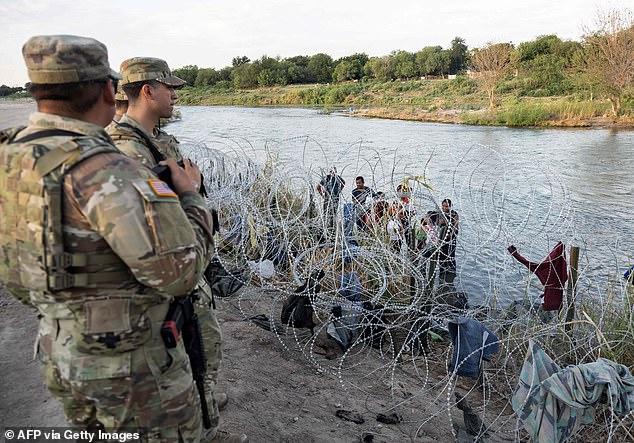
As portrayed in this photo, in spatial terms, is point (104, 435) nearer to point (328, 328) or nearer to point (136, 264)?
point (136, 264)

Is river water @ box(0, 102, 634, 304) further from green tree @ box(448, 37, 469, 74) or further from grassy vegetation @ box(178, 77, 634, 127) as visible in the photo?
green tree @ box(448, 37, 469, 74)

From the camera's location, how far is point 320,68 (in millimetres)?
84312

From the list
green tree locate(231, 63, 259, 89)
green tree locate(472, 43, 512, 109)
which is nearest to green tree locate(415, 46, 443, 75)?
green tree locate(231, 63, 259, 89)

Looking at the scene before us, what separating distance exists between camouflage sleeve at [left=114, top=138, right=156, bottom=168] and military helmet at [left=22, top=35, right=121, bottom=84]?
685mm

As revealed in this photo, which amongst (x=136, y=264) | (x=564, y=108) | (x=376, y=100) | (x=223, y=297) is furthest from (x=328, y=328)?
(x=376, y=100)

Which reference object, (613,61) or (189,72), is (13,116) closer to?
(613,61)

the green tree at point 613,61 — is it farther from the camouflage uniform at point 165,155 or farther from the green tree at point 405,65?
the green tree at point 405,65

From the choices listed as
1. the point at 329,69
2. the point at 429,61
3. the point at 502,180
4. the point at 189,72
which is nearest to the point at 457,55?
the point at 429,61

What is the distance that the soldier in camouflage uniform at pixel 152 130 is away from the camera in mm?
2223

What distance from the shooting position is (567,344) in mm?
3588

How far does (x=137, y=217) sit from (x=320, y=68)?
8667 centimetres

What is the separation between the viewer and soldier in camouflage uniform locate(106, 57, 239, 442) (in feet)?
7.29

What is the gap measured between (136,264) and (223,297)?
351cm

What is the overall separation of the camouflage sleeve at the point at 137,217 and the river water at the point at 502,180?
2.93 m
